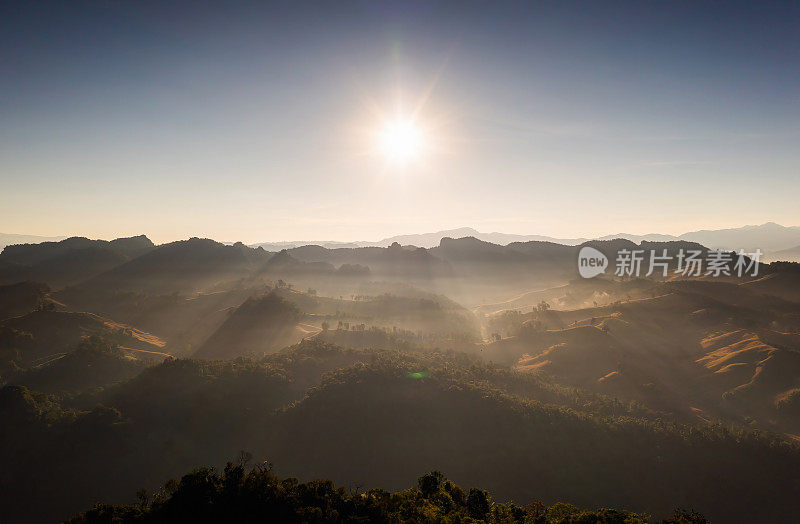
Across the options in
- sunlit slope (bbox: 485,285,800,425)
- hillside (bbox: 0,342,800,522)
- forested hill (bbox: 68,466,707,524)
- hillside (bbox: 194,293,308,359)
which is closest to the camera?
forested hill (bbox: 68,466,707,524)

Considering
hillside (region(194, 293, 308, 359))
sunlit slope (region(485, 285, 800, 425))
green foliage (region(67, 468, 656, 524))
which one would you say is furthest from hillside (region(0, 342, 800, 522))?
hillside (region(194, 293, 308, 359))

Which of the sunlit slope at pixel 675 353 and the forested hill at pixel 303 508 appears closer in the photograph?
the forested hill at pixel 303 508

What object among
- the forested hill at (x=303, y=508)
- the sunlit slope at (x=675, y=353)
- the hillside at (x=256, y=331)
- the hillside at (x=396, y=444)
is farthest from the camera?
the hillside at (x=256, y=331)

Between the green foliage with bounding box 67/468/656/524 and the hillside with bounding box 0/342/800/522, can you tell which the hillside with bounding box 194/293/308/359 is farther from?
the green foliage with bounding box 67/468/656/524

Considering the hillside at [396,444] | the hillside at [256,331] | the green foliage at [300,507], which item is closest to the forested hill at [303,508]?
the green foliage at [300,507]

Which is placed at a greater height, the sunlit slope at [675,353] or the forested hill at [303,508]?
the forested hill at [303,508]

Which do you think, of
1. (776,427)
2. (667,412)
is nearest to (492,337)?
(667,412)

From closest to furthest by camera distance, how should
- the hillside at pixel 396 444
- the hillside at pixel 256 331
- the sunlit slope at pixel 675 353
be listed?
the hillside at pixel 396 444, the sunlit slope at pixel 675 353, the hillside at pixel 256 331

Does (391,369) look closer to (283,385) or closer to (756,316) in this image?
(283,385)

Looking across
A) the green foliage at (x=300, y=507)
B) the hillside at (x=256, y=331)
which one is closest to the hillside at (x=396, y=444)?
the green foliage at (x=300, y=507)

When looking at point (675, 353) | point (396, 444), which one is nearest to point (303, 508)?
point (396, 444)

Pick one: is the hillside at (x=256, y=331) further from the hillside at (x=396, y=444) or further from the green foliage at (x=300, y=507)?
the green foliage at (x=300, y=507)

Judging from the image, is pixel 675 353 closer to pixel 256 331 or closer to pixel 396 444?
pixel 396 444
